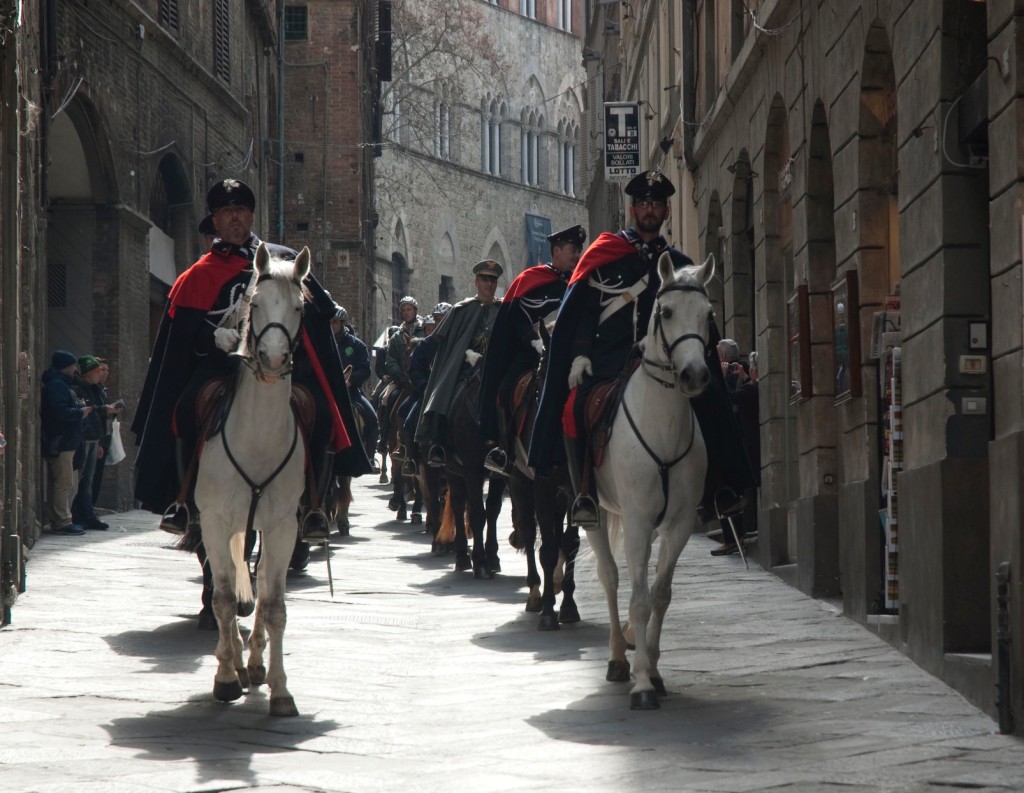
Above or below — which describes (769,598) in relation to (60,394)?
below

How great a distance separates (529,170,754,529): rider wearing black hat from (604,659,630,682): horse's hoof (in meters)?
0.73

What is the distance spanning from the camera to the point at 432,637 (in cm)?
1144

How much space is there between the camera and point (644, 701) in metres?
8.38

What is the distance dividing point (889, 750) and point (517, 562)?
32.3 feet

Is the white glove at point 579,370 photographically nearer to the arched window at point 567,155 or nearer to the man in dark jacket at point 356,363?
the man in dark jacket at point 356,363

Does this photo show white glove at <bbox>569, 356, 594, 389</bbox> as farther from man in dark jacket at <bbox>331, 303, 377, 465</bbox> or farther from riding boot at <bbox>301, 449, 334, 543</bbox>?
man in dark jacket at <bbox>331, 303, 377, 465</bbox>

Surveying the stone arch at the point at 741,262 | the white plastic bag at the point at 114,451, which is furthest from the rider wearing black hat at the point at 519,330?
the white plastic bag at the point at 114,451

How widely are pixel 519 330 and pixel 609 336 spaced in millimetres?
2824

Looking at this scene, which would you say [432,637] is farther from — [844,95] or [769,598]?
[844,95]

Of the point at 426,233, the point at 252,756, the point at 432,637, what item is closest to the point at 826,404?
the point at 432,637

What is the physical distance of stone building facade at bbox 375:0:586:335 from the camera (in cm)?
6850

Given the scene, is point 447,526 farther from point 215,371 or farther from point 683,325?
point 683,325

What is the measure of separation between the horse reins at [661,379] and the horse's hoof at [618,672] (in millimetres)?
838

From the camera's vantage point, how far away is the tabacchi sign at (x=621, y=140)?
105ft
